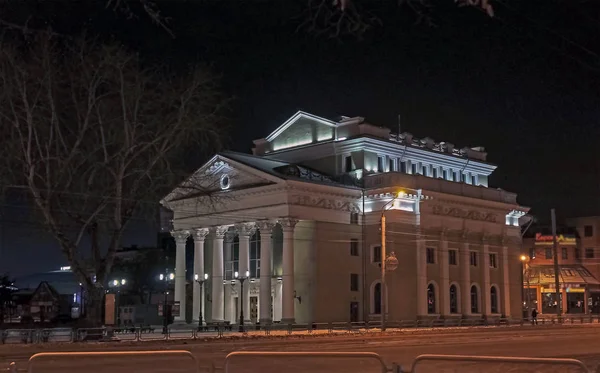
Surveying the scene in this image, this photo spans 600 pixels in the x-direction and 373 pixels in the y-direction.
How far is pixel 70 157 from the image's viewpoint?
128 ft

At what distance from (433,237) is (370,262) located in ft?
21.2

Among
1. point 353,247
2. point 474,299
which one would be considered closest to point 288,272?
point 353,247

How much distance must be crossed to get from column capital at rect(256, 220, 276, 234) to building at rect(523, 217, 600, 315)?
184ft

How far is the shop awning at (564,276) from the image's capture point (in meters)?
105

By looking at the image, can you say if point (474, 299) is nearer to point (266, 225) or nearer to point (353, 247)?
point (353, 247)


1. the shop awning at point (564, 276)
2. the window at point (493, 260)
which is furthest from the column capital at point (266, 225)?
the shop awning at point (564, 276)

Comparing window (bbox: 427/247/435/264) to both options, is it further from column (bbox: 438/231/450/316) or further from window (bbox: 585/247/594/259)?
window (bbox: 585/247/594/259)

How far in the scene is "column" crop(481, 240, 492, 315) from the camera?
7156 cm

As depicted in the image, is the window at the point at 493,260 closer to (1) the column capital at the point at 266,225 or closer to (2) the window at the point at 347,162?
(2) the window at the point at 347,162

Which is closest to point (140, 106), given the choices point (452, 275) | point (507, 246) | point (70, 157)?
point (70, 157)

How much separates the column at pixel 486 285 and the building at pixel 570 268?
34971 mm

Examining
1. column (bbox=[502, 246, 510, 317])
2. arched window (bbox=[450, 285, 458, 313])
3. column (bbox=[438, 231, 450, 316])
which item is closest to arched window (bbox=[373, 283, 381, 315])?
column (bbox=[438, 231, 450, 316])

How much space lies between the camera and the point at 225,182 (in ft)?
210

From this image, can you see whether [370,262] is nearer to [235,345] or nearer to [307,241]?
[307,241]
